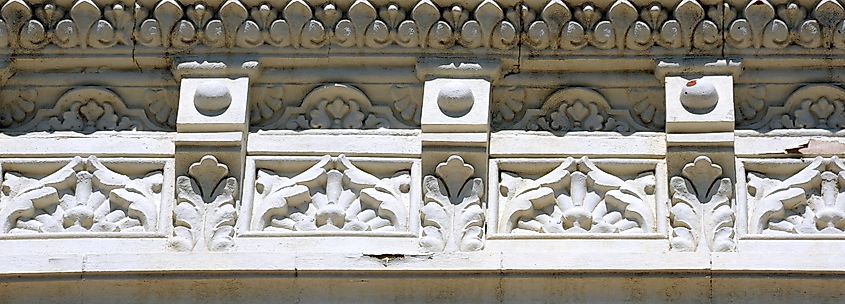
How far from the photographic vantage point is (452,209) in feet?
32.2

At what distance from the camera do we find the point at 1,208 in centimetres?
996

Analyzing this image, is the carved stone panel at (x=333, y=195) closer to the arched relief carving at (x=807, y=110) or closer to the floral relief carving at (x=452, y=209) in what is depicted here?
the floral relief carving at (x=452, y=209)

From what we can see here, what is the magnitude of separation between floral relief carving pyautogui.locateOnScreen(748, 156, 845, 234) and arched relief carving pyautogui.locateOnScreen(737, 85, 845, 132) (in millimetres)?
181

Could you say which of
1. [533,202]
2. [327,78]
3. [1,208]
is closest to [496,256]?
[533,202]

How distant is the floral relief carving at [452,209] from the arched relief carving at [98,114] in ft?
3.48

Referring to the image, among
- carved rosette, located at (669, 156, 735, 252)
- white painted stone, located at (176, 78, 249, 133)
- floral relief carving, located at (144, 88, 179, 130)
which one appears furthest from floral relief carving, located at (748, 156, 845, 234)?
floral relief carving, located at (144, 88, 179, 130)

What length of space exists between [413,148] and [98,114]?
1193 millimetres

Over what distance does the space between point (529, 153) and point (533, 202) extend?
8.4 inches

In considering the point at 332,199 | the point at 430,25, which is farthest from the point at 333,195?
the point at 430,25

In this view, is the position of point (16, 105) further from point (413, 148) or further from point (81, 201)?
point (413, 148)

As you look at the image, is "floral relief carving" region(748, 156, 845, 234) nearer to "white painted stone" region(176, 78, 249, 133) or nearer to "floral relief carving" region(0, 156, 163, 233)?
"white painted stone" region(176, 78, 249, 133)

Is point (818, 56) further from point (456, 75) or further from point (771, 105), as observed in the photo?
point (456, 75)

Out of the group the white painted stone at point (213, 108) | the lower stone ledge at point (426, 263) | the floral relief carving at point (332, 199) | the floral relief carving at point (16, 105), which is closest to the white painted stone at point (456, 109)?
the floral relief carving at point (332, 199)

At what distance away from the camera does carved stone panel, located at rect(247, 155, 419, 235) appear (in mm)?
9836
